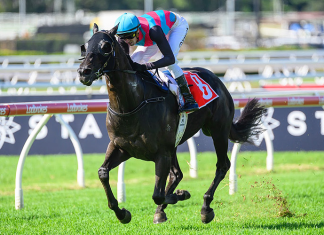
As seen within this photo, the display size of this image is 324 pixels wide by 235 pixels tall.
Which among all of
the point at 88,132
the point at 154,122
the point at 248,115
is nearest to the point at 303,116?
the point at 248,115

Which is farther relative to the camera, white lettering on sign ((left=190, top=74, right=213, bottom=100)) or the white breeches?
white lettering on sign ((left=190, top=74, right=213, bottom=100))

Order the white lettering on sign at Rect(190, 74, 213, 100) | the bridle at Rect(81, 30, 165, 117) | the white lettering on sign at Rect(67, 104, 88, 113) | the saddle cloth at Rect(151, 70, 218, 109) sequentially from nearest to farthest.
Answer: the bridle at Rect(81, 30, 165, 117), the saddle cloth at Rect(151, 70, 218, 109), the white lettering on sign at Rect(190, 74, 213, 100), the white lettering on sign at Rect(67, 104, 88, 113)

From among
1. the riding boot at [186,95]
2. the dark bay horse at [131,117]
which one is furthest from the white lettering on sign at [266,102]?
the riding boot at [186,95]

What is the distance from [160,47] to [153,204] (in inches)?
82.0

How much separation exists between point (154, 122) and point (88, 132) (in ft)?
13.8

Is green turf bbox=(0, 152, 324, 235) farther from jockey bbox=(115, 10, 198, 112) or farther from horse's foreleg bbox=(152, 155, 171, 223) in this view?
jockey bbox=(115, 10, 198, 112)

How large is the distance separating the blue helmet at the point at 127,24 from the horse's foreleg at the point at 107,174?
99cm

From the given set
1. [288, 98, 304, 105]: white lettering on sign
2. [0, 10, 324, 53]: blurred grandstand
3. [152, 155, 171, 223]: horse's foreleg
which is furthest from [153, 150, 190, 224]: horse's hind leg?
[0, 10, 324, 53]: blurred grandstand

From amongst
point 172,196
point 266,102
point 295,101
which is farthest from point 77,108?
point 295,101

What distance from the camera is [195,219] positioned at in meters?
4.94

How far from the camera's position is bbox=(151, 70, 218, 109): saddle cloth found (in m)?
4.55

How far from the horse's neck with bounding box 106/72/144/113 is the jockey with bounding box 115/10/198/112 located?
15cm

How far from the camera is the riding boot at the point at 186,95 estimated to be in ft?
15.1

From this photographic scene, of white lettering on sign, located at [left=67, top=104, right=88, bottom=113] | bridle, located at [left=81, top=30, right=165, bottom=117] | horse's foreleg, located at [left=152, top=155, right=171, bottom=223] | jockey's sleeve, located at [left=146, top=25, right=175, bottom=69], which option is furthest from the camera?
white lettering on sign, located at [left=67, top=104, right=88, bottom=113]
